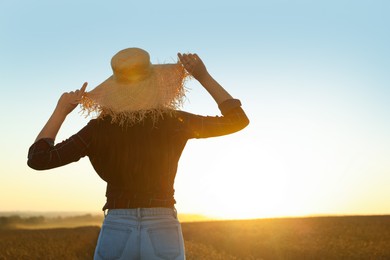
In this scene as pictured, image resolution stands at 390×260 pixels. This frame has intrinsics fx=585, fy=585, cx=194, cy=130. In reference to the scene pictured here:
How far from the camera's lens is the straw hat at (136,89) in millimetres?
3658

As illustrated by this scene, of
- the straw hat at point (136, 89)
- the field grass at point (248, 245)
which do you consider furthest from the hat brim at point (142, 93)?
the field grass at point (248, 245)

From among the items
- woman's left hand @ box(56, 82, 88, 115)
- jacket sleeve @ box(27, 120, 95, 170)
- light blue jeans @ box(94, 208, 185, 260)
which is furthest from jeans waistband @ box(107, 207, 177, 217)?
woman's left hand @ box(56, 82, 88, 115)

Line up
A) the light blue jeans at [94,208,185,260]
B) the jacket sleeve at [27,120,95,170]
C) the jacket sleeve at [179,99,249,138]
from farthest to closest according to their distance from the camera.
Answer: the jacket sleeve at [179,99,249,138] → the jacket sleeve at [27,120,95,170] → the light blue jeans at [94,208,185,260]

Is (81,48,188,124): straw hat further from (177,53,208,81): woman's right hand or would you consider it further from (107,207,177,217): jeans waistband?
(107,207,177,217): jeans waistband

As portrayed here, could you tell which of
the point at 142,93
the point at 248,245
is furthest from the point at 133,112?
the point at 248,245

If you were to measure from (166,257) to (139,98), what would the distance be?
3.37 ft

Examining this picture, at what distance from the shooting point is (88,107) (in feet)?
12.6

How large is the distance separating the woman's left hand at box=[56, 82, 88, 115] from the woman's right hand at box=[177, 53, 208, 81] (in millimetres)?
696

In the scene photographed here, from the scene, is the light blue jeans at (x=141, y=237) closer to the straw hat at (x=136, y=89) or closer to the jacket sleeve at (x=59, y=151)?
the jacket sleeve at (x=59, y=151)

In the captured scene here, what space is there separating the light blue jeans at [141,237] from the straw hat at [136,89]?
0.61 metres

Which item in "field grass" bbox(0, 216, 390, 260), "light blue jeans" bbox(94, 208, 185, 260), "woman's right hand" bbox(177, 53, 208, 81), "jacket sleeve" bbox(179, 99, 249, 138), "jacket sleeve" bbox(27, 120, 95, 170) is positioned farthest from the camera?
"field grass" bbox(0, 216, 390, 260)

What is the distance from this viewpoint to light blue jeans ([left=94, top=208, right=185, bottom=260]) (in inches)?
129

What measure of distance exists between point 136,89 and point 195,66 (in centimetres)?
41

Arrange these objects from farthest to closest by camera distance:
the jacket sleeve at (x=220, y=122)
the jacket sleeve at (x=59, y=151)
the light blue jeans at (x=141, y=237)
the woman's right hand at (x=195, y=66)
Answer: the woman's right hand at (x=195, y=66) < the jacket sleeve at (x=220, y=122) < the jacket sleeve at (x=59, y=151) < the light blue jeans at (x=141, y=237)
